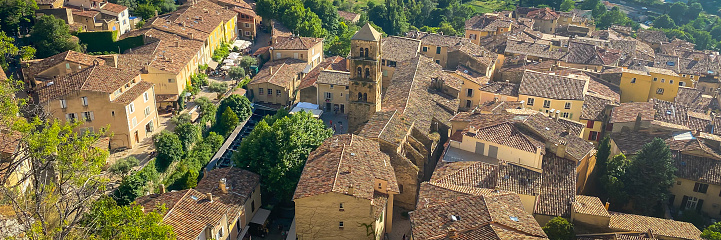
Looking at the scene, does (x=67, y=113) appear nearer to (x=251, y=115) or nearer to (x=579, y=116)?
(x=251, y=115)

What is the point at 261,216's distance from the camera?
47.2 m

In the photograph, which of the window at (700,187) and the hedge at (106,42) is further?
the hedge at (106,42)

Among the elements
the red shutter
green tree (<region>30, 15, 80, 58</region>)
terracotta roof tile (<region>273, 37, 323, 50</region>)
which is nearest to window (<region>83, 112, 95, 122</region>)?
green tree (<region>30, 15, 80, 58</region>)

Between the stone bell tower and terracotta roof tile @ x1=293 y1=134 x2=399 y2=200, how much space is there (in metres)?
8.74

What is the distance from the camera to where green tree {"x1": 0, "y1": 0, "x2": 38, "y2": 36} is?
65562mm

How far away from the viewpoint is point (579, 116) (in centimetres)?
5978

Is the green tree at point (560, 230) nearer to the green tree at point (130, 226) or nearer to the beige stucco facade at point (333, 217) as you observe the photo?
the beige stucco facade at point (333, 217)

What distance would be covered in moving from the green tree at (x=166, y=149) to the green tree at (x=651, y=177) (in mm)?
40335

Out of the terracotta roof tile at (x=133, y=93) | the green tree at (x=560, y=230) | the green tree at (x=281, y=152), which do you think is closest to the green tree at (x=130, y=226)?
the green tree at (x=281, y=152)

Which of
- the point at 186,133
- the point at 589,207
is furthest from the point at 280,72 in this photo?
the point at 589,207

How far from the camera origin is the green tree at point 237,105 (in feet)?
207

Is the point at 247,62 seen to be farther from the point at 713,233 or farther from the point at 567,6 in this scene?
the point at 567,6

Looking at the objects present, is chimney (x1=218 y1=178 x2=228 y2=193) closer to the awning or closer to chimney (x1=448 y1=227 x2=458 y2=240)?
the awning

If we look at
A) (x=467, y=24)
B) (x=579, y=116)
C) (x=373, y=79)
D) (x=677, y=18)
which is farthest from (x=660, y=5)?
(x=373, y=79)
